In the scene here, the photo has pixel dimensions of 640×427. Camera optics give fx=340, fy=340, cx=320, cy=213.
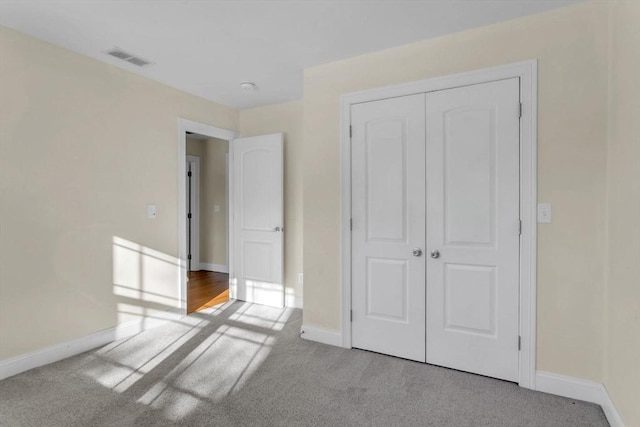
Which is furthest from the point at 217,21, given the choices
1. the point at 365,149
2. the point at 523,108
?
the point at 523,108

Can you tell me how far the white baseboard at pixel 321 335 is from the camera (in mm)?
2996

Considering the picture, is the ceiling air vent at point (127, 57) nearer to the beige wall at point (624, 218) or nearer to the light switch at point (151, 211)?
the light switch at point (151, 211)

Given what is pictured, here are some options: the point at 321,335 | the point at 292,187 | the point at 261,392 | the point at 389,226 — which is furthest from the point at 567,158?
the point at 292,187

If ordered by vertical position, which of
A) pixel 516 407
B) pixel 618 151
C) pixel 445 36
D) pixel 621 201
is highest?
pixel 445 36

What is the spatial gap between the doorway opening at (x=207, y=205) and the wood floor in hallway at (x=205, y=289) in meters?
0.08

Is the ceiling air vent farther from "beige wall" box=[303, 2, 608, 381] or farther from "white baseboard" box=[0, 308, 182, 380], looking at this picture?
"beige wall" box=[303, 2, 608, 381]

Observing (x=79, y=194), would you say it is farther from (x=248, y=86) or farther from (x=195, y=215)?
(x=195, y=215)

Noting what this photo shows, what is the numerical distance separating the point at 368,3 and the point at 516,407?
266cm

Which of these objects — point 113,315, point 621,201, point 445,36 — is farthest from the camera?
point 113,315

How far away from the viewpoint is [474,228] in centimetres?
246

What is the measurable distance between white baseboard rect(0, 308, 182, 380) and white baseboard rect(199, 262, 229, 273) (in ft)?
8.20

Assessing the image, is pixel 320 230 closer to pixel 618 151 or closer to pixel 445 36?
pixel 445 36

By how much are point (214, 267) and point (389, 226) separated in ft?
14.4

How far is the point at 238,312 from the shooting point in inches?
154
